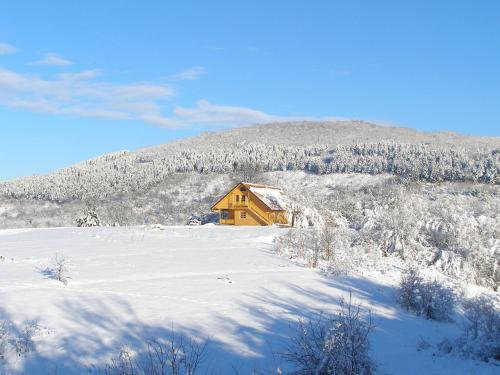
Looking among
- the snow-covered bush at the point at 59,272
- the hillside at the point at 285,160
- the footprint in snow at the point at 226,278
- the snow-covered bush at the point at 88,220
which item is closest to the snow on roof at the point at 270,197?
the snow-covered bush at the point at 88,220

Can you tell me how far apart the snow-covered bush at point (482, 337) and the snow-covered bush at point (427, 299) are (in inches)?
70.2

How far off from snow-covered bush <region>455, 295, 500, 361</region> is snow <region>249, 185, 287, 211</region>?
35522mm

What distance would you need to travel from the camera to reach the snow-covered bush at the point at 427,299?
13375 millimetres

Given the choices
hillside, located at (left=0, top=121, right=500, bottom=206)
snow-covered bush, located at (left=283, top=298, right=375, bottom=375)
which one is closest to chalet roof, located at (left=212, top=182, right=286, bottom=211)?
snow-covered bush, located at (left=283, top=298, right=375, bottom=375)

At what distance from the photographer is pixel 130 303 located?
12.3 m

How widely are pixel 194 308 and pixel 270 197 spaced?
3742 centimetres

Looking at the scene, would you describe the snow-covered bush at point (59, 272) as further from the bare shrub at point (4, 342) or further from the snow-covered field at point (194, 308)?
the bare shrub at point (4, 342)

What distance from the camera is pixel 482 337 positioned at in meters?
9.81

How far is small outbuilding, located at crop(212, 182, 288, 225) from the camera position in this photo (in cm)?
4759

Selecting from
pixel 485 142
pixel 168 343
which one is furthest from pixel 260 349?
pixel 485 142

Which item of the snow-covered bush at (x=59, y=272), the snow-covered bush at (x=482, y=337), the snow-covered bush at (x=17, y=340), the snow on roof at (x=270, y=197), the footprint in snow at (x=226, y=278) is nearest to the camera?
the snow-covered bush at (x=17, y=340)

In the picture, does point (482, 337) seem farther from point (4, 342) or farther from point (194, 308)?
point (4, 342)

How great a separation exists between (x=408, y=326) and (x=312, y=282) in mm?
4205

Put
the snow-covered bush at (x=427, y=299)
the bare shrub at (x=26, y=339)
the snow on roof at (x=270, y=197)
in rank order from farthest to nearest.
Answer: the snow on roof at (x=270, y=197) < the snow-covered bush at (x=427, y=299) < the bare shrub at (x=26, y=339)
